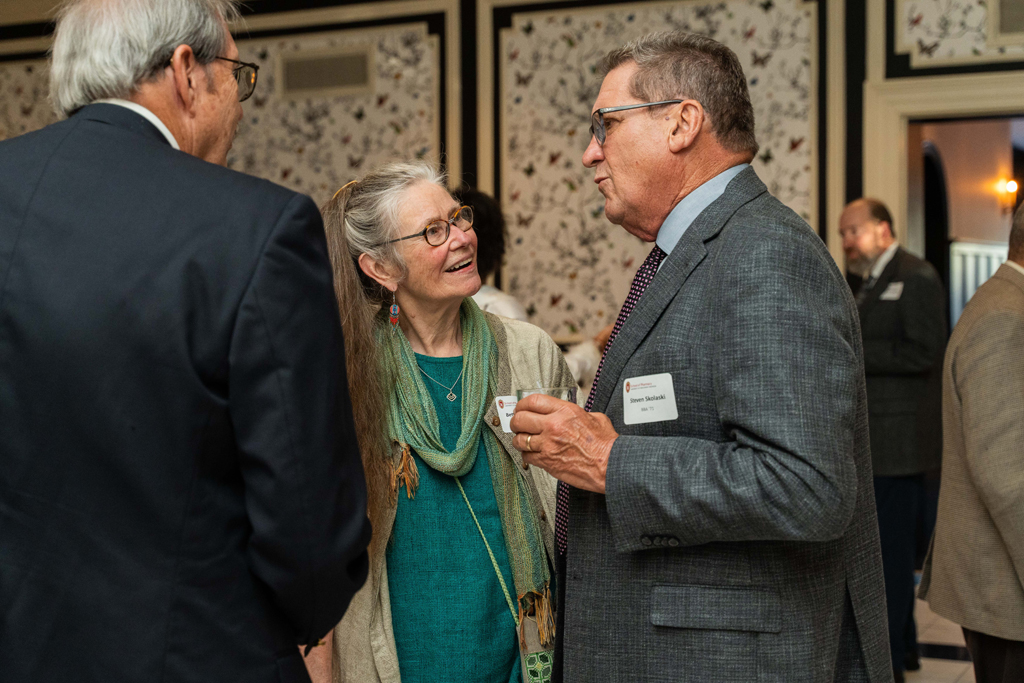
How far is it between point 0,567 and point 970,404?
187 cm

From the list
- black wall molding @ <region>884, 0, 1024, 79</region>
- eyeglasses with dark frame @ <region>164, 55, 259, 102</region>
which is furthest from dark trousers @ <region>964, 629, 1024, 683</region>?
black wall molding @ <region>884, 0, 1024, 79</region>

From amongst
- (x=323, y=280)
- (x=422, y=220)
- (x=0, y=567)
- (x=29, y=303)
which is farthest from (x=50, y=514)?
(x=422, y=220)

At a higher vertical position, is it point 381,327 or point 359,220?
point 359,220

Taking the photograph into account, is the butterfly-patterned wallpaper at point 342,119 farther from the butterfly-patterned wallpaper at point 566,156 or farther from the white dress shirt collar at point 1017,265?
the white dress shirt collar at point 1017,265

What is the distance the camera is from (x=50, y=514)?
1.06 meters

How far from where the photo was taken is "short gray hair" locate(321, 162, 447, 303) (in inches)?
75.5

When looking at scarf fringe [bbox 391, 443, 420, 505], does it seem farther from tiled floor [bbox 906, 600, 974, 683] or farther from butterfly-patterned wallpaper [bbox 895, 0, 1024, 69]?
butterfly-patterned wallpaper [bbox 895, 0, 1024, 69]

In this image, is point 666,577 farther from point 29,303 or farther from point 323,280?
point 29,303

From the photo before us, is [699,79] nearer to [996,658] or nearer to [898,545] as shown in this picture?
[996,658]

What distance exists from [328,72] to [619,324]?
15.7 feet

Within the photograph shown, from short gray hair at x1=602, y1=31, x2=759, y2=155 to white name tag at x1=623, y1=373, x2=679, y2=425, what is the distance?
401mm

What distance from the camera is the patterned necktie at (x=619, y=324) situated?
149cm

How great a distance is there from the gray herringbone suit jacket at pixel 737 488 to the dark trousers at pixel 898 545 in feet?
7.79

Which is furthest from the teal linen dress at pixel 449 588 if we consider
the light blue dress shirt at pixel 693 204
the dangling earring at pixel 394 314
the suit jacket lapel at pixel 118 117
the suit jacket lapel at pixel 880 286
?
the suit jacket lapel at pixel 880 286
